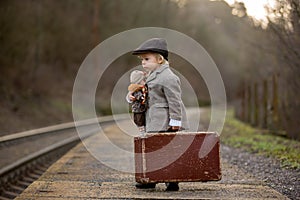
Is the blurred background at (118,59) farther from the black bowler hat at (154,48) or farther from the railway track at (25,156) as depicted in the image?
the railway track at (25,156)

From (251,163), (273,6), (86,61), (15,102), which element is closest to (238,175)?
(251,163)

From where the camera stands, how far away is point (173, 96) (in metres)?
4.92

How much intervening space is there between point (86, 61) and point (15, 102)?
49.7ft

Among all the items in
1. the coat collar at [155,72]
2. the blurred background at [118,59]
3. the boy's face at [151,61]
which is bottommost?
the coat collar at [155,72]

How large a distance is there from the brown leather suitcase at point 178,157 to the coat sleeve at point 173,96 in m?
0.25

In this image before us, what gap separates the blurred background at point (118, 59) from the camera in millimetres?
11959

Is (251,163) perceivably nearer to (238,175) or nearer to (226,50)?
(238,175)

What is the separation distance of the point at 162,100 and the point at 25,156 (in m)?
7.42

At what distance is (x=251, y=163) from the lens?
7.87m

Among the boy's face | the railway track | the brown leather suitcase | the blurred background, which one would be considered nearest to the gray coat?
the boy's face

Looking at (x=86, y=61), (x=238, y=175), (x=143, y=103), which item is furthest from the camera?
(x=86, y=61)

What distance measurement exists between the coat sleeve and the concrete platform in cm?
77

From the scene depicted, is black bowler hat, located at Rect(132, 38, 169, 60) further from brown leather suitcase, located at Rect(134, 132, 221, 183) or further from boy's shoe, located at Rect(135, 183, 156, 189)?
boy's shoe, located at Rect(135, 183, 156, 189)

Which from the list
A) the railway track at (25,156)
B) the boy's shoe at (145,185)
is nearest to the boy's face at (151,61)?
the boy's shoe at (145,185)
